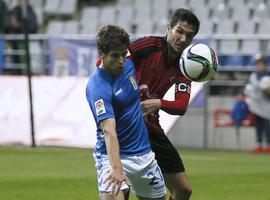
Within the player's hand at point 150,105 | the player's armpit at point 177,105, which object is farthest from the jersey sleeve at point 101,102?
the player's armpit at point 177,105

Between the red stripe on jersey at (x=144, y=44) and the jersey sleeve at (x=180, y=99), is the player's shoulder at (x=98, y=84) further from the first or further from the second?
the red stripe on jersey at (x=144, y=44)

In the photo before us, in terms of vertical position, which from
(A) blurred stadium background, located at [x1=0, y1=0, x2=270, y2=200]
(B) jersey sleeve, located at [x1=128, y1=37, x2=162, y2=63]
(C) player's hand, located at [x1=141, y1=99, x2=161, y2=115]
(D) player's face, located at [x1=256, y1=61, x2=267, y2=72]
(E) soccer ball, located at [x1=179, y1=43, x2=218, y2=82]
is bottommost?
(A) blurred stadium background, located at [x1=0, y1=0, x2=270, y2=200]

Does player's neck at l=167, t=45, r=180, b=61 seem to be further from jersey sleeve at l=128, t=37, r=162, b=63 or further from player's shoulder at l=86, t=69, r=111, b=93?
player's shoulder at l=86, t=69, r=111, b=93

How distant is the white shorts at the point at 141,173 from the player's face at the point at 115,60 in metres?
A: 0.71

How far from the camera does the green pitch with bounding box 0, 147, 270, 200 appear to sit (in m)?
12.2

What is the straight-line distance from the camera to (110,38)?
278 inches

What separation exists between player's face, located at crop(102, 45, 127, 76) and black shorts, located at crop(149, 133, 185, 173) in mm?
1874

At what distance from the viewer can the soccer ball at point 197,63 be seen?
8.70 metres

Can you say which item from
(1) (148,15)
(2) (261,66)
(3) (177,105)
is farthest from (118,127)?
(1) (148,15)

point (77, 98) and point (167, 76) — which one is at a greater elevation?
point (167, 76)

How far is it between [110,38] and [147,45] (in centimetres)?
176

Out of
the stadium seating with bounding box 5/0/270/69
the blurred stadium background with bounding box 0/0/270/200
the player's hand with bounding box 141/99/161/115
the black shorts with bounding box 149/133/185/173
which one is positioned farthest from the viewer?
the stadium seating with bounding box 5/0/270/69

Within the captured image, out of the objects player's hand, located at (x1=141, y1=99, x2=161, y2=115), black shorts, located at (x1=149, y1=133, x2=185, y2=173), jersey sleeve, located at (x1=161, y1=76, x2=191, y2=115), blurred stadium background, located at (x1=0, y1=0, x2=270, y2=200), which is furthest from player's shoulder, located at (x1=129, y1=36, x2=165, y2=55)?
blurred stadium background, located at (x1=0, y1=0, x2=270, y2=200)

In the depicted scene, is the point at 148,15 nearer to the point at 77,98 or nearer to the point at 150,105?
the point at 77,98
